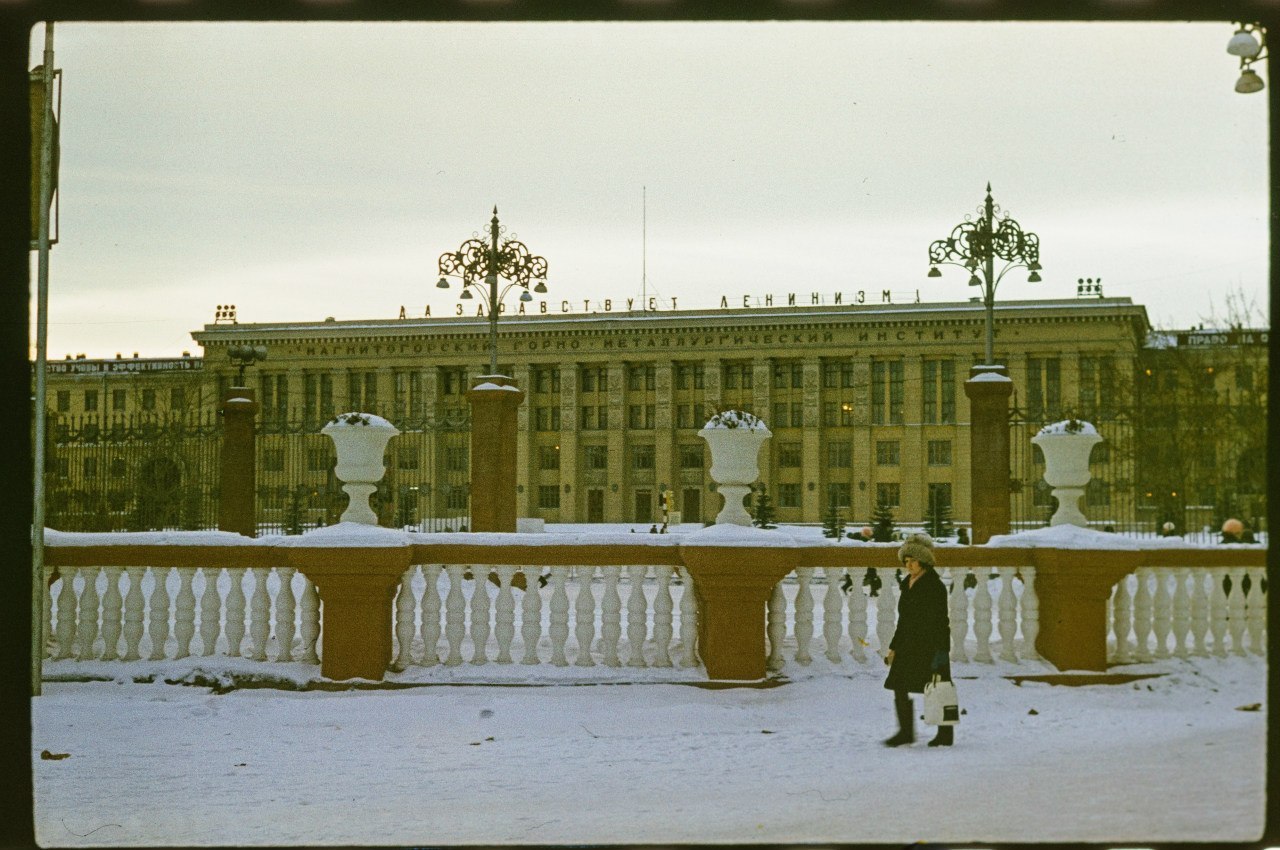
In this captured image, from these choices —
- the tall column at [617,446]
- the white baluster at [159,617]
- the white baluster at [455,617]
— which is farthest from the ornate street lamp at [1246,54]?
the tall column at [617,446]

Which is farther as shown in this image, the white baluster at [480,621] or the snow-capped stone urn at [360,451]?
the snow-capped stone urn at [360,451]

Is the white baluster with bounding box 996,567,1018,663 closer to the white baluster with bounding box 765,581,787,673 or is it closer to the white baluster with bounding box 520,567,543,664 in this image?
the white baluster with bounding box 765,581,787,673

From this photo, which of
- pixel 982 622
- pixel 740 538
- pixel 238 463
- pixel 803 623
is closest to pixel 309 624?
pixel 740 538

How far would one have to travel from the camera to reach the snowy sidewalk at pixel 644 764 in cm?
472

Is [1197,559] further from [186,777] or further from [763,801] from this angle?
[186,777]

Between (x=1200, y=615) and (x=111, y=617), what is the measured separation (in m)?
7.35

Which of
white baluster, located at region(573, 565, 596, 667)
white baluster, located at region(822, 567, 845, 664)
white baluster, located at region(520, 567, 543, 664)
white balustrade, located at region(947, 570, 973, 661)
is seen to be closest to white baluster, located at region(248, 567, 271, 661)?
white baluster, located at region(520, 567, 543, 664)

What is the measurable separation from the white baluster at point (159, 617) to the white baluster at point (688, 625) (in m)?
3.53

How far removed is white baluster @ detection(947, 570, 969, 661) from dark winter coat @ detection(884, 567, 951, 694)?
1319 mm

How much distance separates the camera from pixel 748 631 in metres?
7.16

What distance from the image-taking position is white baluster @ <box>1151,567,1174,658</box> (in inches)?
288

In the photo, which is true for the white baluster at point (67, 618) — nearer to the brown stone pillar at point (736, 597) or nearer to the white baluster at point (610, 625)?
the white baluster at point (610, 625)

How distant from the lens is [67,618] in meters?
7.48

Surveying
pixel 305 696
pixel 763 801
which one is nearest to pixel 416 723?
pixel 305 696
